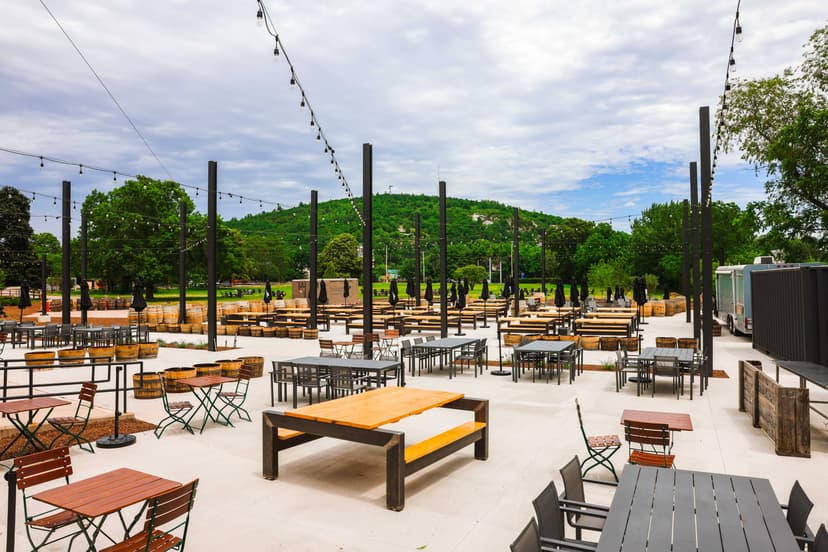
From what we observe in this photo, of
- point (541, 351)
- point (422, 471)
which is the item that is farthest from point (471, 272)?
point (422, 471)

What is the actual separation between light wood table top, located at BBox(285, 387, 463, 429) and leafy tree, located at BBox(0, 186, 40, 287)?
178 ft

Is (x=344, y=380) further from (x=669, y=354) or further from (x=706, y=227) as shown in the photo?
(x=706, y=227)

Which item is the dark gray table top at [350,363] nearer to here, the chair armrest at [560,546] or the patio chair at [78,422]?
the patio chair at [78,422]

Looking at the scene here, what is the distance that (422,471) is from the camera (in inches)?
284

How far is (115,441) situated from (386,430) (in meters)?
4.91

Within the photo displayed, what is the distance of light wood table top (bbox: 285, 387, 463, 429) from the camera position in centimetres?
641

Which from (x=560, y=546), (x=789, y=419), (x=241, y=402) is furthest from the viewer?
(x=241, y=402)

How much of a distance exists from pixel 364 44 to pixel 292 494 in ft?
29.6

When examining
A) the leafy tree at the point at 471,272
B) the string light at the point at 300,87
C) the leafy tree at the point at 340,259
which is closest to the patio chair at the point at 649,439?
the string light at the point at 300,87

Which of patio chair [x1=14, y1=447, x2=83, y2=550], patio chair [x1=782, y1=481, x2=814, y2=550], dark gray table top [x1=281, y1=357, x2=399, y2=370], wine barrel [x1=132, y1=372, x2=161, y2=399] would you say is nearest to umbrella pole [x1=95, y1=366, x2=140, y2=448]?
patio chair [x1=14, y1=447, x2=83, y2=550]

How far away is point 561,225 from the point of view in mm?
84312

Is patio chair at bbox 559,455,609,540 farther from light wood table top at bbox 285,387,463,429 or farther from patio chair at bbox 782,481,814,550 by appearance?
light wood table top at bbox 285,387,463,429

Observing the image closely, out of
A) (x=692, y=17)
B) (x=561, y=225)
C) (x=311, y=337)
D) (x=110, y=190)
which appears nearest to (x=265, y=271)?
(x=110, y=190)

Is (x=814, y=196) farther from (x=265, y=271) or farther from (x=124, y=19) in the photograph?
(x=265, y=271)
